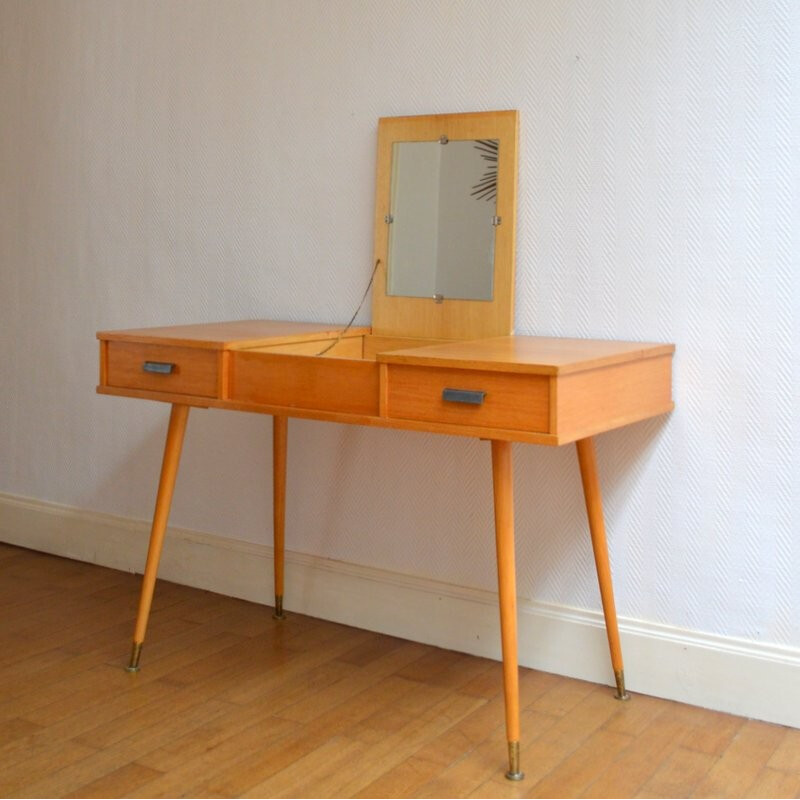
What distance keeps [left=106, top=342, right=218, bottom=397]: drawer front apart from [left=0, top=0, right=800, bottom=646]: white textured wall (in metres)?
0.54

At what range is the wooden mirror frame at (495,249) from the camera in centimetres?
256

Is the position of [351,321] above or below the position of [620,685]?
above

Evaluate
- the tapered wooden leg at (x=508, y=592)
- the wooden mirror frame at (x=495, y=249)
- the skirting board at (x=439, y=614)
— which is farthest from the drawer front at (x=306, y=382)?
the skirting board at (x=439, y=614)

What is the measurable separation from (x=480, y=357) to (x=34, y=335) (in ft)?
6.29

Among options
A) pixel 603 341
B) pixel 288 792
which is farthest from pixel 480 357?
pixel 288 792

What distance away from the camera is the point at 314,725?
7.61 feet

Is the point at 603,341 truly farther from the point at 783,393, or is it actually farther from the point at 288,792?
the point at 288,792

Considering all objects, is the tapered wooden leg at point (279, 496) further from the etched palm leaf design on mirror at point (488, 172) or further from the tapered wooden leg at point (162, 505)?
the etched palm leaf design on mirror at point (488, 172)

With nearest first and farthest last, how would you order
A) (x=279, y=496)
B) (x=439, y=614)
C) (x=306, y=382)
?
(x=306, y=382) → (x=439, y=614) → (x=279, y=496)

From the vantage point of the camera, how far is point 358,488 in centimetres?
291

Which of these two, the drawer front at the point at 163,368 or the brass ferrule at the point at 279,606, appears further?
the brass ferrule at the point at 279,606

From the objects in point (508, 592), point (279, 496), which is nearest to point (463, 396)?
point (508, 592)

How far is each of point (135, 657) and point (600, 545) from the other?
1.03 meters

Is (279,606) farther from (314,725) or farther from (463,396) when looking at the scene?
(463,396)
